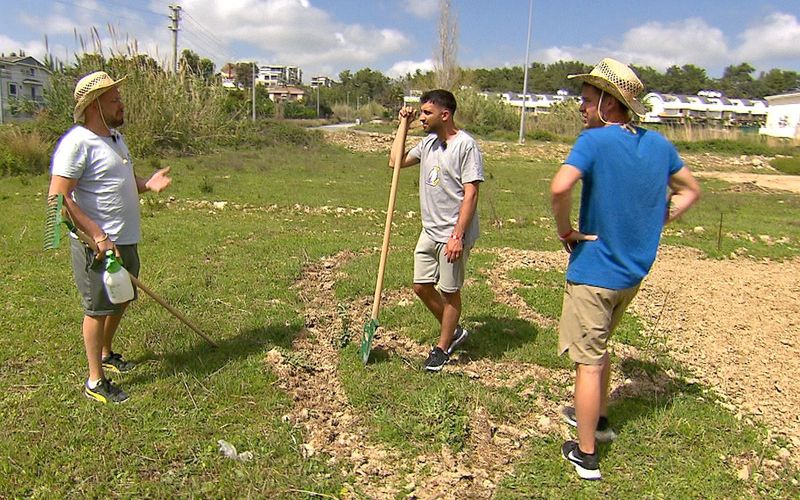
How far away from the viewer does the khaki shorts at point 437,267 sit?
4242 millimetres

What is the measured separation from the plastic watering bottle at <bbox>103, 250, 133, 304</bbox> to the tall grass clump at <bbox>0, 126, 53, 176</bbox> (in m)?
14.4

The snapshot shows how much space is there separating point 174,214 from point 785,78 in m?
127

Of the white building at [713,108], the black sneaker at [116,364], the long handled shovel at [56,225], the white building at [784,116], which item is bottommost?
the black sneaker at [116,364]

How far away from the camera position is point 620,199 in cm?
293

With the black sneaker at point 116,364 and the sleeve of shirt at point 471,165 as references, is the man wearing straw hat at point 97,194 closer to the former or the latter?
the black sneaker at point 116,364

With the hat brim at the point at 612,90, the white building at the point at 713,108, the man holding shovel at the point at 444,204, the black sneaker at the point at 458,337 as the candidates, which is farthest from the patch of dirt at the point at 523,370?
the white building at the point at 713,108

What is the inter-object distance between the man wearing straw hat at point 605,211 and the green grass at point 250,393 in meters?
0.65

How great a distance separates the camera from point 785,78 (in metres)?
109

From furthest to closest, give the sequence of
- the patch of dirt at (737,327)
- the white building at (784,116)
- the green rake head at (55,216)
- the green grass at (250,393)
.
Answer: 1. the white building at (784,116)
2. the patch of dirt at (737,327)
3. the green rake head at (55,216)
4. the green grass at (250,393)

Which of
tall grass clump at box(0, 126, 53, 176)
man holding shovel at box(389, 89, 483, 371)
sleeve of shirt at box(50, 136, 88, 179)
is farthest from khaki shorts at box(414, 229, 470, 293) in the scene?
tall grass clump at box(0, 126, 53, 176)

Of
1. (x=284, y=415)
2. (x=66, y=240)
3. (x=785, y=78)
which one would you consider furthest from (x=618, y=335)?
(x=785, y=78)

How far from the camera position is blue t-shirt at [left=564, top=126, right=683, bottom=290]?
9.42 feet

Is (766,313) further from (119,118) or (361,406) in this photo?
(119,118)

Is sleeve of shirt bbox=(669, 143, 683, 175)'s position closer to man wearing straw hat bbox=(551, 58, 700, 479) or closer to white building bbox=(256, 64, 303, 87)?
man wearing straw hat bbox=(551, 58, 700, 479)
